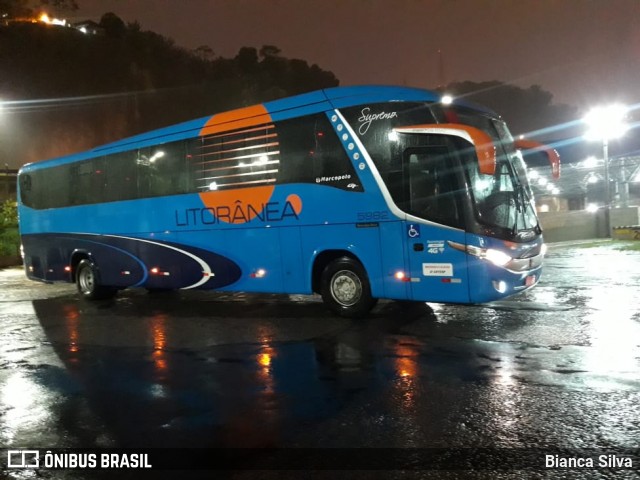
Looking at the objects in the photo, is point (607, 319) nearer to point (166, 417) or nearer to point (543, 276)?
point (543, 276)

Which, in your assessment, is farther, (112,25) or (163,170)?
(112,25)

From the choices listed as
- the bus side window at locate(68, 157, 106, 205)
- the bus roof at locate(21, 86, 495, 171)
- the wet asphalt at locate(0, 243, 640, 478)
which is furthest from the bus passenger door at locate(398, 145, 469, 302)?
the bus side window at locate(68, 157, 106, 205)

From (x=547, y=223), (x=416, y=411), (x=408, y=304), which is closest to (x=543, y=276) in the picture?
(x=408, y=304)

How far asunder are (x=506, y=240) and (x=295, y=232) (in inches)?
139

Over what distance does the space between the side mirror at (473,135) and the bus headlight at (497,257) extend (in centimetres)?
126

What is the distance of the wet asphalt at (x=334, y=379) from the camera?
4.51 metres

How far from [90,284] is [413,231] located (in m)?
8.93

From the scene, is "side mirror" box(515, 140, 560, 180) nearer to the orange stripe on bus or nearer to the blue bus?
the blue bus

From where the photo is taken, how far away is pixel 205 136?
11.2 meters

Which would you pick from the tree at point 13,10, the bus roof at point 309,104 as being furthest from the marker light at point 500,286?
the tree at point 13,10

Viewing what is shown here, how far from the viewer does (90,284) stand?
13.9 m

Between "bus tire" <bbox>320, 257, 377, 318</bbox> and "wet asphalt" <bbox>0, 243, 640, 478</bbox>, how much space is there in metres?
0.26

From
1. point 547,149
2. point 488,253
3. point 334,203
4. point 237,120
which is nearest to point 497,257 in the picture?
point 488,253

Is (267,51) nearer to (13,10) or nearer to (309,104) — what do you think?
(13,10)
